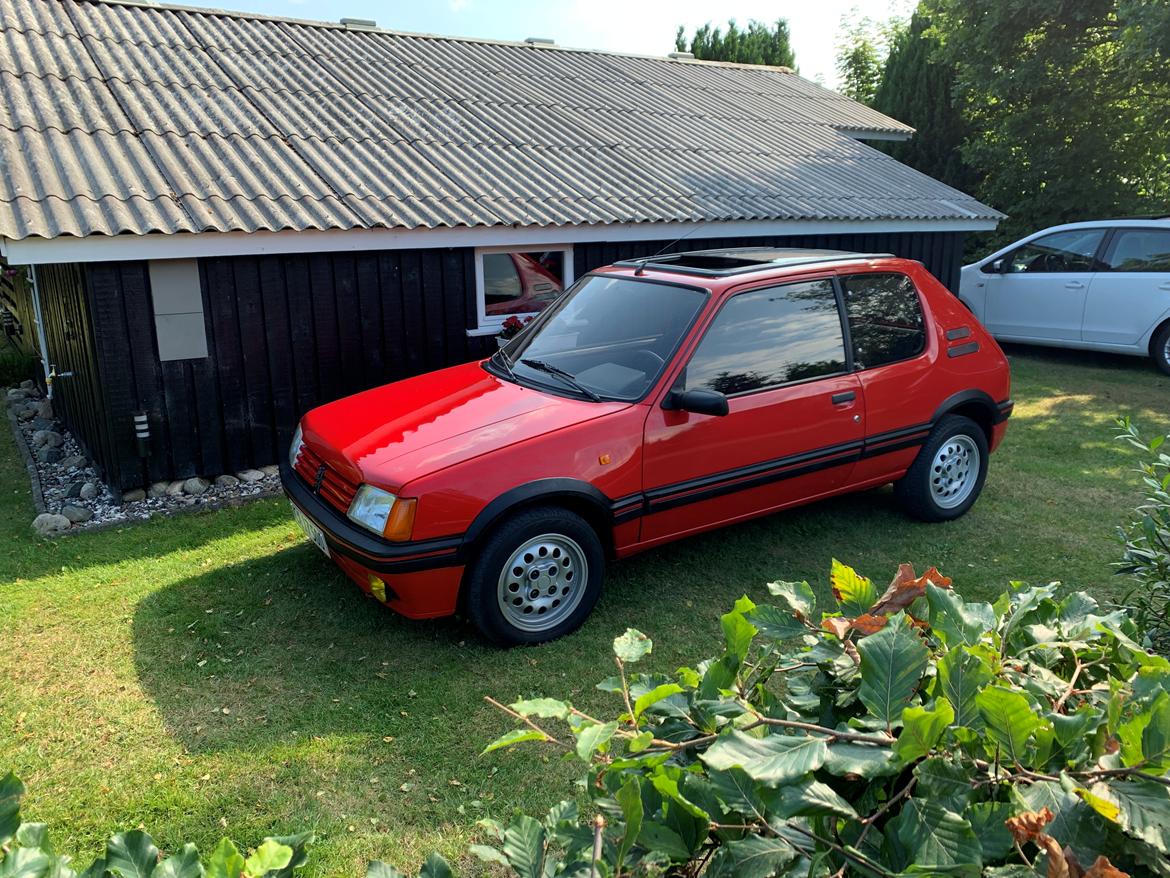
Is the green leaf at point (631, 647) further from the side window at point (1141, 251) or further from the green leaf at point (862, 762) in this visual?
the side window at point (1141, 251)

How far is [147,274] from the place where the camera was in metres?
7.00

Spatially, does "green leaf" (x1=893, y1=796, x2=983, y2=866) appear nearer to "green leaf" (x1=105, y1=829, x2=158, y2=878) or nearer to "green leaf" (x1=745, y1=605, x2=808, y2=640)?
"green leaf" (x1=745, y1=605, x2=808, y2=640)

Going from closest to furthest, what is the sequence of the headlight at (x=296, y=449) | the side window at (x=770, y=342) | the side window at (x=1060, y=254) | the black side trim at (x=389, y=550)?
the black side trim at (x=389, y=550), the side window at (x=770, y=342), the headlight at (x=296, y=449), the side window at (x=1060, y=254)

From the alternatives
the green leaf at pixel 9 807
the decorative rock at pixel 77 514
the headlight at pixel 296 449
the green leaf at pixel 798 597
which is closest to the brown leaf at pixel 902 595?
the green leaf at pixel 798 597

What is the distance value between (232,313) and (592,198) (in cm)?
376

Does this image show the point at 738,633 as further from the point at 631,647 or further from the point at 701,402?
the point at 701,402

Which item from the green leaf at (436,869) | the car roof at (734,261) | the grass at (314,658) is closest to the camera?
the green leaf at (436,869)

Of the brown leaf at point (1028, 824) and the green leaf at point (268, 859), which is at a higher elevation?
the brown leaf at point (1028, 824)

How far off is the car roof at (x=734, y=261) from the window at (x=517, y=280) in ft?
9.86

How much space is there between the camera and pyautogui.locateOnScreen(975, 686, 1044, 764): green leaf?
4.50 ft

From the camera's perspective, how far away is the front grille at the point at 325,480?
15.2 feet

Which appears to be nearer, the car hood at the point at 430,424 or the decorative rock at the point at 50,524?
the car hood at the point at 430,424

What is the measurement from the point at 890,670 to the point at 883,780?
17 centimetres

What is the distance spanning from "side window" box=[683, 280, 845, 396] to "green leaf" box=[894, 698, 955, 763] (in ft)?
12.2
